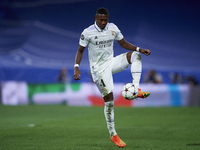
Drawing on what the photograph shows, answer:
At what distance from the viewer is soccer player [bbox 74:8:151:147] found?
6.69m

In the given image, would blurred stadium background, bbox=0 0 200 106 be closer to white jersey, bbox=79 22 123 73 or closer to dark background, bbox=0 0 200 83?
dark background, bbox=0 0 200 83

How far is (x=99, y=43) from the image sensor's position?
22.3 ft

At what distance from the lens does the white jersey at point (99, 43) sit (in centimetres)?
675

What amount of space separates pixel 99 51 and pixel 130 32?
16991 mm

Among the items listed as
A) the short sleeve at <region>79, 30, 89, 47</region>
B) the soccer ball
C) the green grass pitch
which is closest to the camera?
the soccer ball

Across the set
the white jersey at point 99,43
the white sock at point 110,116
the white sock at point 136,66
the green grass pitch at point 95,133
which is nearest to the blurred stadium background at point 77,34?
the green grass pitch at point 95,133

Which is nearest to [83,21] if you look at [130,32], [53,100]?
[130,32]

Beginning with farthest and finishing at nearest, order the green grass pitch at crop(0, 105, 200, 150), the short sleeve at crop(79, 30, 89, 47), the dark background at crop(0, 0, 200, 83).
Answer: the dark background at crop(0, 0, 200, 83) < the green grass pitch at crop(0, 105, 200, 150) < the short sleeve at crop(79, 30, 89, 47)

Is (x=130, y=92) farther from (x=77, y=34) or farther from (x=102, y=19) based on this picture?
(x=77, y=34)

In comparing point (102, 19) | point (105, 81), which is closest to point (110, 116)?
point (105, 81)

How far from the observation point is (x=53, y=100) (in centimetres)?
1775

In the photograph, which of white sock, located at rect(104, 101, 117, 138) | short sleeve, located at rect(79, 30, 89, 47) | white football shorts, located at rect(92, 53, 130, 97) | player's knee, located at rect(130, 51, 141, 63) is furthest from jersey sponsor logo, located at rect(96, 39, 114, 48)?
white sock, located at rect(104, 101, 117, 138)

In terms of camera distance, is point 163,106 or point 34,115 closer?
point 34,115

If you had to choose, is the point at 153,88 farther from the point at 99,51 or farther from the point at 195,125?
the point at 99,51
